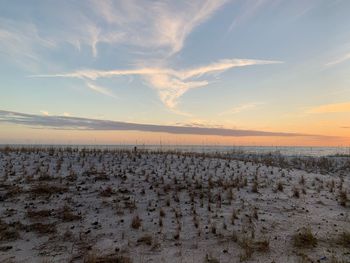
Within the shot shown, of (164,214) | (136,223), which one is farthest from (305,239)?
(136,223)

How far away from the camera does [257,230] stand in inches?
354

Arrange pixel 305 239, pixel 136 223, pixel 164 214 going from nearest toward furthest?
pixel 305 239
pixel 136 223
pixel 164 214

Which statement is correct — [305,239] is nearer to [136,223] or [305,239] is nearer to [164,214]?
[164,214]

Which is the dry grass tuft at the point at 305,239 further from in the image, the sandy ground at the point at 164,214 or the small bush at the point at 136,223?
the small bush at the point at 136,223

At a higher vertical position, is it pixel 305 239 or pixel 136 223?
pixel 136 223

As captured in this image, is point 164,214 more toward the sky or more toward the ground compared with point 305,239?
more toward the sky

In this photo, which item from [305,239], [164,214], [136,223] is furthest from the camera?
[164,214]

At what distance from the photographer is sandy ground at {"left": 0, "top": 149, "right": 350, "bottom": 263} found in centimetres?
773

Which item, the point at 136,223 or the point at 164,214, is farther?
the point at 164,214

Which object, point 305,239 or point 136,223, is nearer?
point 305,239

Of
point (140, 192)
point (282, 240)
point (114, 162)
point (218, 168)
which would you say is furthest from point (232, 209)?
point (114, 162)

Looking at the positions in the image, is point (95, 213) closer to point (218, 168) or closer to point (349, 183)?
point (218, 168)

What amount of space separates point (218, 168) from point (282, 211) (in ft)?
22.4

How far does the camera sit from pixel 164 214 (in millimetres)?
10234
